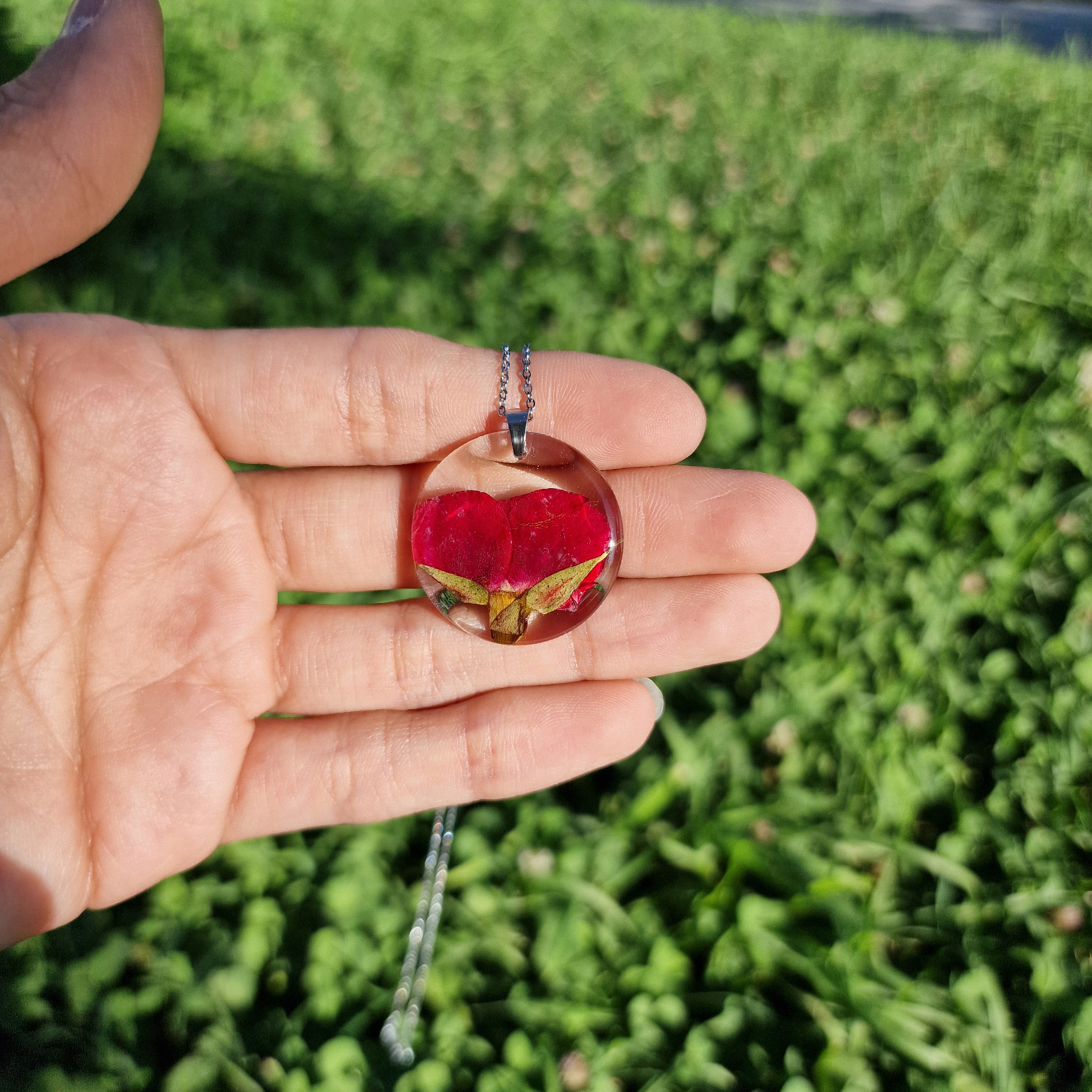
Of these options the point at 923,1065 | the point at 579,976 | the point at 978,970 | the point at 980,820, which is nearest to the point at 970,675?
the point at 980,820

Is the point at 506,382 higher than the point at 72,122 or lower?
lower

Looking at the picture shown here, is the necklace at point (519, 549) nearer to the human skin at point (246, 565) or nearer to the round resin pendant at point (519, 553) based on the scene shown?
the round resin pendant at point (519, 553)

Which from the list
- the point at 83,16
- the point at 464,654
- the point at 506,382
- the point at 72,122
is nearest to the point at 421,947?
the point at 464,654

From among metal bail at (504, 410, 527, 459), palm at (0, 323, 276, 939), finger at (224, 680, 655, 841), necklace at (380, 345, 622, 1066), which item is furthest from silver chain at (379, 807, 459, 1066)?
metal bail at (504, 410, 527, 459)

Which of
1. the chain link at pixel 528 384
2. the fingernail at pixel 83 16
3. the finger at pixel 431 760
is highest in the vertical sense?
the fingernail at pixel 83 16

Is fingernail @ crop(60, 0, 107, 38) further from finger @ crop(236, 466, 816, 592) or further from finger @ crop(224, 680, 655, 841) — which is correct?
finger @ crop(224, 680, 655, 841)

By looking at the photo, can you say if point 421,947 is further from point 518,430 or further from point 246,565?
point 518,430

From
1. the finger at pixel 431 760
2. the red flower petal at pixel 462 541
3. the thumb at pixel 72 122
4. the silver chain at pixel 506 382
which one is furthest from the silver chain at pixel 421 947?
the thumb at pixel 72 122
